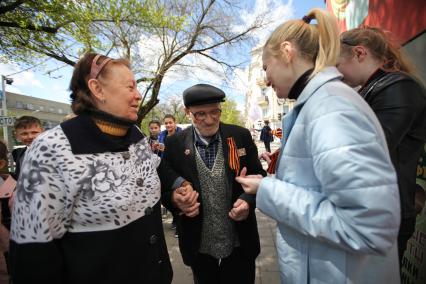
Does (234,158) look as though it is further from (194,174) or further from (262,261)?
(262,261)

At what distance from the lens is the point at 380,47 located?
1.75 meters

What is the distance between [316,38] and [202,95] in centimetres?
103

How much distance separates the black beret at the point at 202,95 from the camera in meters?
2.09

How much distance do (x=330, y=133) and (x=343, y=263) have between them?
0.54 meters

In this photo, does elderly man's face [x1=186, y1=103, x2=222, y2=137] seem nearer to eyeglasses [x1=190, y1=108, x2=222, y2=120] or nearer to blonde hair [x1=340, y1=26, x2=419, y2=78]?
eyeglasses [x1=190, y1=108, x2=222, y2=120]

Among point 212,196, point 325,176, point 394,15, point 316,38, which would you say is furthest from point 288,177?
point 394,15

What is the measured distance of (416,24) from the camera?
2676mm

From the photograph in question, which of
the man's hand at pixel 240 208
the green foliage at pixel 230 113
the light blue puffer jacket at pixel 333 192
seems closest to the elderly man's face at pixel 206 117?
the man's hand at pixel 240 208

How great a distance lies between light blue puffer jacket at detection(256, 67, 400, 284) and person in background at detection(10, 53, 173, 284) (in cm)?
70

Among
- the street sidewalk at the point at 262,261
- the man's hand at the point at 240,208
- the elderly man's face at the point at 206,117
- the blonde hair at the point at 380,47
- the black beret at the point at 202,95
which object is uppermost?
the blonde hair at the point at 380,47

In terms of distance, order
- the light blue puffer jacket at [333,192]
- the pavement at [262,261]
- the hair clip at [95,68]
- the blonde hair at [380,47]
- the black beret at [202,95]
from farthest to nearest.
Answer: the pavement at [262,261], the black beret at [202,95], the blonde hair at [380,47], the hair clip at [95,68], the light blue puffer jacket at [333,192]

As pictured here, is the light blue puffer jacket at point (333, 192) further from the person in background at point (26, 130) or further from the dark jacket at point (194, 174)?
the person in background at point (26, 130)

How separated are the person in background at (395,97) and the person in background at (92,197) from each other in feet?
4.57

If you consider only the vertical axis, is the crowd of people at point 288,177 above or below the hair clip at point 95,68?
below
